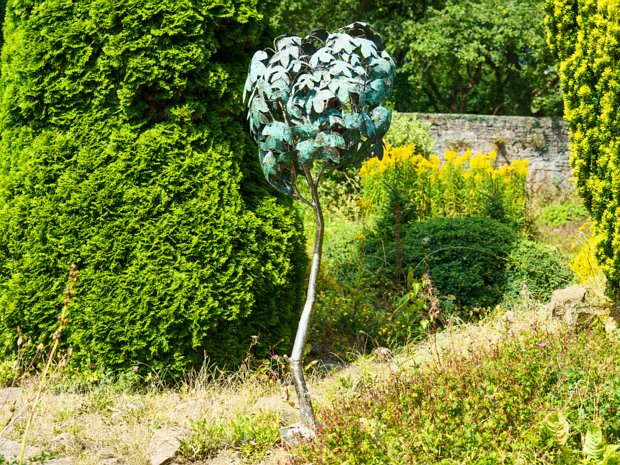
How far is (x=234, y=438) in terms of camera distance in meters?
3.66

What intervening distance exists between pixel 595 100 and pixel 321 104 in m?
2.59

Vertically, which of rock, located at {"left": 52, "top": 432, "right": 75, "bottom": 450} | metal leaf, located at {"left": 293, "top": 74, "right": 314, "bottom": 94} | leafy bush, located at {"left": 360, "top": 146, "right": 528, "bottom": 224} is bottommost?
rock, located at {"left": 52, "top": 432, "right": 75, "bottom": 450}

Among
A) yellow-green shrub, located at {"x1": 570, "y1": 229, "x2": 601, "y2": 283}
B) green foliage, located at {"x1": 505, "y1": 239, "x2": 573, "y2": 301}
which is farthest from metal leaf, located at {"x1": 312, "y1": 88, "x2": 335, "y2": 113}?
yellow-green shrub, located at {"x1": 570, "y1": 229, "x2": 601, "y2": 283}

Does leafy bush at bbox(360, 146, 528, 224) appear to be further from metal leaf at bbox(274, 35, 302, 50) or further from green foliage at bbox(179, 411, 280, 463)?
green foliage at bbox(179, 411, 280, 463)

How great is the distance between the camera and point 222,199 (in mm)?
4367

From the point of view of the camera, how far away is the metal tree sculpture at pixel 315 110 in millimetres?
3465

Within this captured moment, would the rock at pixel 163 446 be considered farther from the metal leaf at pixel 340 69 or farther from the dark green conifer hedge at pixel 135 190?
the metal leaf at pixel 340 69

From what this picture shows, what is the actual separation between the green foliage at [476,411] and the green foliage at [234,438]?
0.31 metres

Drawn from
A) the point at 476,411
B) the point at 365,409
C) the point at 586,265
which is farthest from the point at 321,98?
the point at 586,265

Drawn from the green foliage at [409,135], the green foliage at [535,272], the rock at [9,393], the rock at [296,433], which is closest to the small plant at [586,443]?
the rock at [296,433]

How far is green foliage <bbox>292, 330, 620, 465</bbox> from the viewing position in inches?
122

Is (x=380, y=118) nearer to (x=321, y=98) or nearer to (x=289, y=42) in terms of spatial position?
(x=321, y=98)

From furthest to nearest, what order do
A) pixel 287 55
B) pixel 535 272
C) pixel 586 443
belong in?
pixel 535 272 → pixel 287 55 → pixel 586 443

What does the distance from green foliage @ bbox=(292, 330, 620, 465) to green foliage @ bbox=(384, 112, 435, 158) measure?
283 inches
